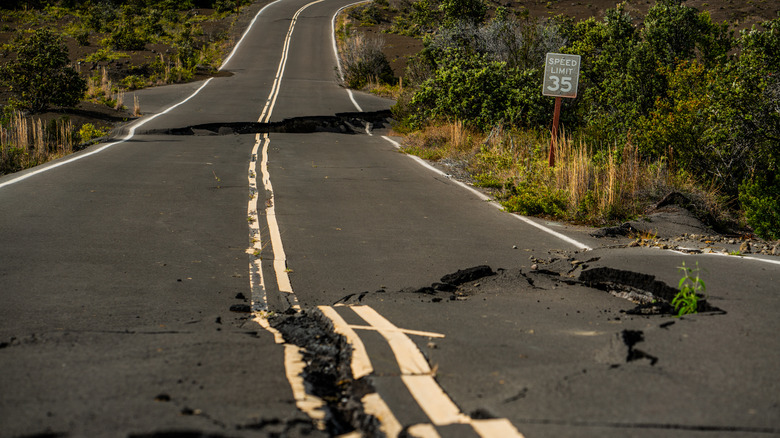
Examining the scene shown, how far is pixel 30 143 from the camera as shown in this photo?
18125 mm

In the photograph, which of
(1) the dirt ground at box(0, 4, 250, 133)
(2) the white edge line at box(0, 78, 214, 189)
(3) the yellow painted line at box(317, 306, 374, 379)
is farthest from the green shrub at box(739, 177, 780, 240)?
(1) the dirt ground at box(0, 4, 250, 133)

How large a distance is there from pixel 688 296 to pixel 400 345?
2.56 meters

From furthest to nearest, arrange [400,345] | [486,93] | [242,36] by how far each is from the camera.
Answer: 1. [242,36]
2. [486,93]
3. [400,345]

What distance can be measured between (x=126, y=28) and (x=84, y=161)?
38.6m

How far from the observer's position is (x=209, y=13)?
71.1 meters

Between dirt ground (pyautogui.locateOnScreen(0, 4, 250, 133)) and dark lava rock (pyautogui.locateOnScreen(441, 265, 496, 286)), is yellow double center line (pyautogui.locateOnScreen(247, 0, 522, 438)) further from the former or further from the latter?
dirt ground (pyautogui.locateOnScreen(0, 4, 250, 133))

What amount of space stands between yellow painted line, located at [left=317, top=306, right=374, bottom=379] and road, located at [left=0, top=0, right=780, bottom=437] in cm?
2

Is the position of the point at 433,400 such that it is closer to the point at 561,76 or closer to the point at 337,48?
the point at 561,76

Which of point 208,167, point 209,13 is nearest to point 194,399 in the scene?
point 208,167

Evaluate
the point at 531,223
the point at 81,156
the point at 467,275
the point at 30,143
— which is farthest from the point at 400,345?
the point at 30,143

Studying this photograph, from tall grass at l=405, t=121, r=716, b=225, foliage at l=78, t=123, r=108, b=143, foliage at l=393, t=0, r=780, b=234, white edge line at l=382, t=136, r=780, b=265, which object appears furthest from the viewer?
foliage at l=78, t=123, r=108, b=143

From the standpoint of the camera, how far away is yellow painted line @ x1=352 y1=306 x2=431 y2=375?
13.7 feet

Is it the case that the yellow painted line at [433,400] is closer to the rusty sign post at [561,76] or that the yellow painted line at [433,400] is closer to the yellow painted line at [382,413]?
the yellow painted line at [382,413]

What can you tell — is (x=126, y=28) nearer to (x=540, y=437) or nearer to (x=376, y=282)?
(x=376, y=282)
